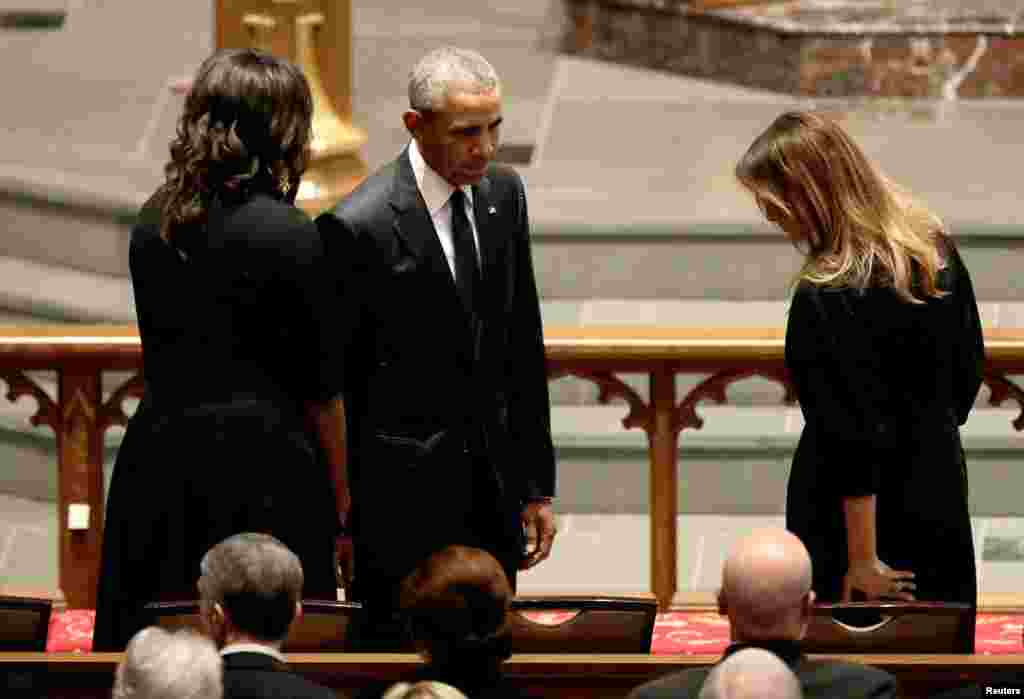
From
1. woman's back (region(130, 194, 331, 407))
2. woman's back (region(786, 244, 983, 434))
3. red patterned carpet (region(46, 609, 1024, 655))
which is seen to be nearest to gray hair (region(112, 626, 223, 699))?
woman's back (region(130, 194, 331, 407))

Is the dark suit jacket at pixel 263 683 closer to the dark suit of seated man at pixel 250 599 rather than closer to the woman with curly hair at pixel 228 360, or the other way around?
the dark suit of seated man at pixel 250 599

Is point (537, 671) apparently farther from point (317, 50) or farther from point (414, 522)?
point (317, 50)

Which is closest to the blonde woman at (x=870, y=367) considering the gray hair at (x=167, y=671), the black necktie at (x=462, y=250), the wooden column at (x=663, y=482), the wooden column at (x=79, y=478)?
the black necktie at (x=462, y=250)

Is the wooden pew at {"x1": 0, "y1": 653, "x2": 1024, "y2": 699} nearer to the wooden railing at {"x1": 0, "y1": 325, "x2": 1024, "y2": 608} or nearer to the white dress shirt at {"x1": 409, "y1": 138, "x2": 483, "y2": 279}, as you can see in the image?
the white dress shirt at {"x1": 409, "y1": 138, "x2": 483, "y2": 279}

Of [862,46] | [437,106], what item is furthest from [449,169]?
[862,46]

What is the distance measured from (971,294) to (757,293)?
13.8ft

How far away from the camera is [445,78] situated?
16.0 feet

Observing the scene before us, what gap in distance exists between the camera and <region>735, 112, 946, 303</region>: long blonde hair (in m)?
4.77

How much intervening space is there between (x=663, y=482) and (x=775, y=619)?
8.16 feet

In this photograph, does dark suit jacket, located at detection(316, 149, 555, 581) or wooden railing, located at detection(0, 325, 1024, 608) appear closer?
dark suit jacket, located at detection(316, 149, 555, 581)

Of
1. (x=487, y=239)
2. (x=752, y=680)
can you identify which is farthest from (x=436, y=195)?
(x=752, y=680)

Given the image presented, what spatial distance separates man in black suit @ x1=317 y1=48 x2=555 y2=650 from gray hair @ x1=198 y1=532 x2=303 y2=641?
0.74 m

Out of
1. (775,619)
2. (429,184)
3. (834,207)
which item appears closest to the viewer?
(775,619)

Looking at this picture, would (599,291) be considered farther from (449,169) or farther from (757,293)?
(449,169)
